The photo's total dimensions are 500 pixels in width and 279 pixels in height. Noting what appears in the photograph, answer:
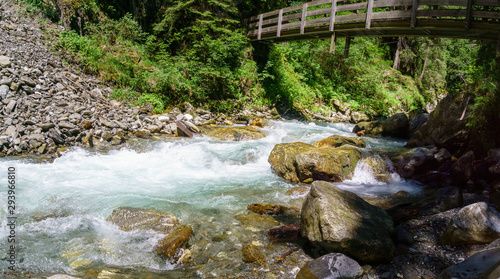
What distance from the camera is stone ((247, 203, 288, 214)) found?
189 inches

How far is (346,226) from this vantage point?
3.40 metres

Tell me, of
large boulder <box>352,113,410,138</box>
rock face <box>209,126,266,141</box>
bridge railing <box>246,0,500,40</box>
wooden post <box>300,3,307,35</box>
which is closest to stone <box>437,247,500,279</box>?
rock face <box>209,126,266,141</box>

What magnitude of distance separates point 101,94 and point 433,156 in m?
11.0

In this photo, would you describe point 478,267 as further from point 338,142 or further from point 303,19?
point 303,19

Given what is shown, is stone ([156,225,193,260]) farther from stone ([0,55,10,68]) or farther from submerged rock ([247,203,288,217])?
stone ([0,55,10,68])

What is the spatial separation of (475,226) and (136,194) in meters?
5.35

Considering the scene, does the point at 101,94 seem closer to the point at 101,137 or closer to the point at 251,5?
the point at 101,137

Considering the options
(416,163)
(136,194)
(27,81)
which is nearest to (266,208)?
(136,194)

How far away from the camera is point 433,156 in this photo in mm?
6812

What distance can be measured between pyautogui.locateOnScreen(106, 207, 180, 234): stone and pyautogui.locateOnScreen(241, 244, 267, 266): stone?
118 centimetres

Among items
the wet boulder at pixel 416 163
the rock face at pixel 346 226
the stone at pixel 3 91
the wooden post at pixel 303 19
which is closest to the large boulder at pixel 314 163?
the wet boulder at pixel 416 163

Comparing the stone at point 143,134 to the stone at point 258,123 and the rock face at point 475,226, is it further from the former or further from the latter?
the rock face at point 475,226

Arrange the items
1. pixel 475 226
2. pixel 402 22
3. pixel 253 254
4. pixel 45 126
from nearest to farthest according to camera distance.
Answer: pixel 475 226 < pixel 253 254 < pixel 45 126 < pixel 402 22

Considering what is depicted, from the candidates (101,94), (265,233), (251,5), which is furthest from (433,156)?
(251,5)
